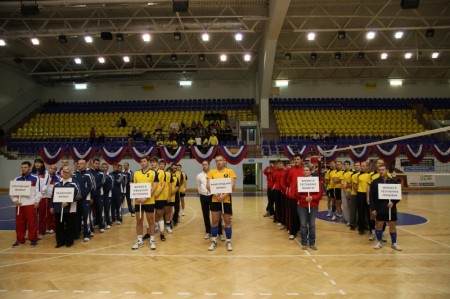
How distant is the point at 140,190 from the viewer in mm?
6727

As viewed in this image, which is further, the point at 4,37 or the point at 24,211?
the point at 4,37

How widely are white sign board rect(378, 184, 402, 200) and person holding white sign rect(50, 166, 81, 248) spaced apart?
629 cm

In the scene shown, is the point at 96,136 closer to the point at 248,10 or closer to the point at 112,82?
the point at 112,82

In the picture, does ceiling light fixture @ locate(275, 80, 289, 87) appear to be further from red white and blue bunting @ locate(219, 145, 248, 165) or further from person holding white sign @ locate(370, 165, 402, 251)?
person holding white sign @ locate(370, 165, 402, 251)

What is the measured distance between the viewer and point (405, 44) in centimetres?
2167

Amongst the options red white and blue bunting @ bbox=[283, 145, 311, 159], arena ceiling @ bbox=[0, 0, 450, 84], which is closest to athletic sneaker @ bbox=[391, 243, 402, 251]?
arena ceiling @ bbox=[0, 0, 450, 84]

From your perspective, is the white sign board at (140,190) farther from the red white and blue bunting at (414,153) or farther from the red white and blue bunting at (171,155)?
the red white and blue bunting at (414,153)

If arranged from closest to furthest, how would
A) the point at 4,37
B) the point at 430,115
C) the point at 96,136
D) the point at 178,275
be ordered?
the point at 178,275 → the point at 4,37 → the point at 96,136 → the point at 430,115

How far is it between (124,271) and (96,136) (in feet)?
60.6

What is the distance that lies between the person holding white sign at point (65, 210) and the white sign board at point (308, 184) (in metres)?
4.72

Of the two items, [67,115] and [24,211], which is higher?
[67,115]

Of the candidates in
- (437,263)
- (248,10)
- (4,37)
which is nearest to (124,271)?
(437,263)

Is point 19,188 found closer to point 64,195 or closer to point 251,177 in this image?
point 64,195

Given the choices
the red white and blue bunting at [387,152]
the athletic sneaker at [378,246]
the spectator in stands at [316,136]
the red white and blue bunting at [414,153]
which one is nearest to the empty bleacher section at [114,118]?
the spectator in stands at [316,136]
